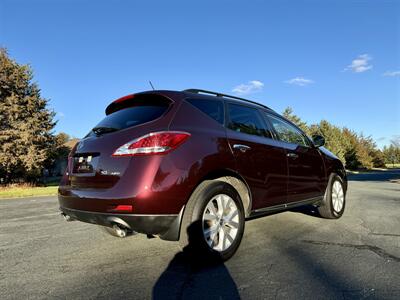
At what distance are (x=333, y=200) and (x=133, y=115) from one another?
157 inches

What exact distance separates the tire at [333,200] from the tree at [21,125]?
24.1 meters

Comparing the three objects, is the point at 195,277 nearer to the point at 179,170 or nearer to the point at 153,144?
the point at 179,170

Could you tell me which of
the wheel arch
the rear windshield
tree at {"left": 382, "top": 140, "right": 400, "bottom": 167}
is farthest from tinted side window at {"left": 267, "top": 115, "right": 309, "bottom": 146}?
tree at {"left": 382, "top": 140, "right": 400, "bottom": 167}

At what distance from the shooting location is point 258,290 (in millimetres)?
2641

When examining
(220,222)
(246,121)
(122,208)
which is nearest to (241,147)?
(246,121)

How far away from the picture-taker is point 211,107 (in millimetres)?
3717

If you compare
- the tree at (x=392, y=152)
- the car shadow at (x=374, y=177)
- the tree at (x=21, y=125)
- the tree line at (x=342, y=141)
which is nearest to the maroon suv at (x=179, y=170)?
the tree at (x=21, y=125)

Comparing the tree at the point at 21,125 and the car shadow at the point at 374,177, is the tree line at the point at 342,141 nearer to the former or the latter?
the car shadow at the point at 374,177

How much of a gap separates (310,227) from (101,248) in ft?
10.2

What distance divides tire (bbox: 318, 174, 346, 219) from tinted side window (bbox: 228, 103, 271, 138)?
199 cm

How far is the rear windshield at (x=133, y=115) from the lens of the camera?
3.29 metres

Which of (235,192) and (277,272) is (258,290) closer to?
(277,272)

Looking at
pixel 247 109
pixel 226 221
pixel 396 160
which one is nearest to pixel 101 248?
pixel 226 221

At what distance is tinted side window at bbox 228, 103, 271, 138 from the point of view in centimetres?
388
